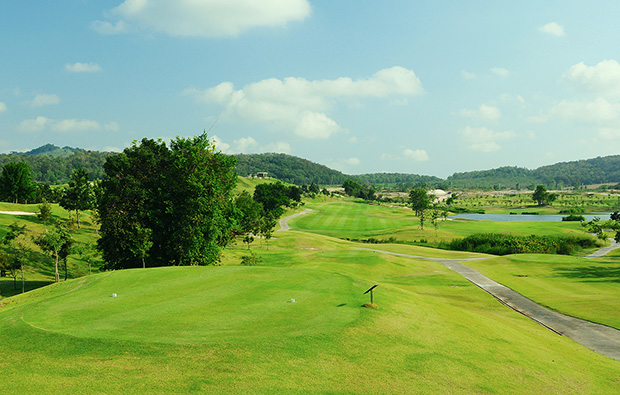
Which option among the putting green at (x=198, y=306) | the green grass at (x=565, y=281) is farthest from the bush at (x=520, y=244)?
the putting green at (x=198, y=306)

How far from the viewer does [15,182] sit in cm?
8212

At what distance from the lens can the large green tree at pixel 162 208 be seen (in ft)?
123

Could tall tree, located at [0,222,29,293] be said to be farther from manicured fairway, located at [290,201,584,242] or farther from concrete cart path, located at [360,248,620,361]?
manicured fairway, located at [290,201,584,242]

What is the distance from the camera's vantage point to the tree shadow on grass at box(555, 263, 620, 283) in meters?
39.8

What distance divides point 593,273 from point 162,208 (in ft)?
159

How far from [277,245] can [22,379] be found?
63108 mm

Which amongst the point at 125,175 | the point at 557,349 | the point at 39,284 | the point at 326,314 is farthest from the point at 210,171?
the point at 557,349

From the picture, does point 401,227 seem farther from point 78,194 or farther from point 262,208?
point 78,194

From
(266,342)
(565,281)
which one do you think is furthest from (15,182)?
(565,281)

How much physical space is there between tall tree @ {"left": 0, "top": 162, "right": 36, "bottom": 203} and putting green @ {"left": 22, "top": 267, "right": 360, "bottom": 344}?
7962 centimetres

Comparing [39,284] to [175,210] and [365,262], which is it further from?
[365,262]

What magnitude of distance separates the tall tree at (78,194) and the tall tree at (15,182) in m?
27.0

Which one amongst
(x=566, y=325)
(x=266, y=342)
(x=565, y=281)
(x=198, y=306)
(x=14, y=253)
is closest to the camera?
(x=266, y=342)

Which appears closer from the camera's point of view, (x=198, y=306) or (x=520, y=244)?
(x=198, y=306)
